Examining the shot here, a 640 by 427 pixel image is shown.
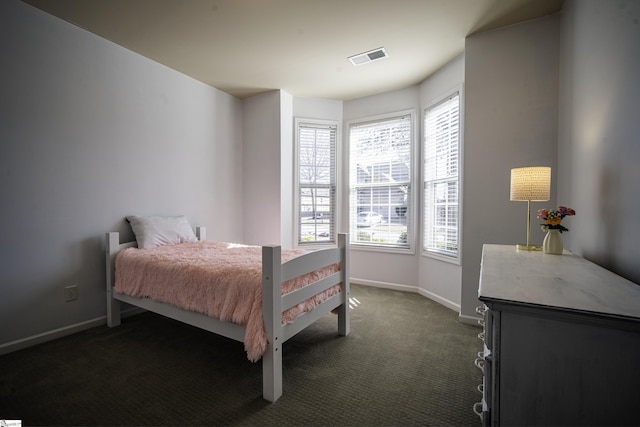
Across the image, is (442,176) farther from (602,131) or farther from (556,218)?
(602,131)

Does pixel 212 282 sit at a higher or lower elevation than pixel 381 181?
lower

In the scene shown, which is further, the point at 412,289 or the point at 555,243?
the point at 412,289

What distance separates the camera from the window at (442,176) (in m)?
3.06

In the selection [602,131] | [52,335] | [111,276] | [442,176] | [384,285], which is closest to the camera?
[602,131]

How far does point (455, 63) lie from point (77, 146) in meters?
3.59

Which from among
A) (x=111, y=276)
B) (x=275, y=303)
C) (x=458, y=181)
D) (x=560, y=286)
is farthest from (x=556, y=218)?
(x=111, y=276)

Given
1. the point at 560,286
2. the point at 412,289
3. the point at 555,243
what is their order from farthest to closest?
the point at 412,289 < the point at 555,243 < the point at 560,286

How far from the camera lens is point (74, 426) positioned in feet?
4.61

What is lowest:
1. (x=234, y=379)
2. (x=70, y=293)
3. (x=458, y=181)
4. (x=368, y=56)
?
(x=234, y=379)

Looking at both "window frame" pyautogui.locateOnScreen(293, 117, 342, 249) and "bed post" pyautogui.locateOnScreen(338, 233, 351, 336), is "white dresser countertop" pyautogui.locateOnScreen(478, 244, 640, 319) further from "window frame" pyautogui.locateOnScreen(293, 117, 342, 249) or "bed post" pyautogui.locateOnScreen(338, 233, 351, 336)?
"window frame" pyautogui.locateOnScreen(293, 117, 342, 249)

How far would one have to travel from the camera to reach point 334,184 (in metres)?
4.05

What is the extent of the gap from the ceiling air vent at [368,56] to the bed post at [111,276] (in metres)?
2.79

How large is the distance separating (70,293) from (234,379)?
171 cm

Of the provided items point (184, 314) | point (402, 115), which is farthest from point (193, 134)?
point (402, 115)
